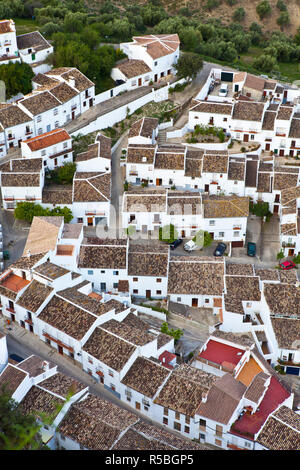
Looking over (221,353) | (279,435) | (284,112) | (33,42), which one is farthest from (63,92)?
(279,435)

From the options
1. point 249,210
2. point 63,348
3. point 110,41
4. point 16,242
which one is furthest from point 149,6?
point 63,348

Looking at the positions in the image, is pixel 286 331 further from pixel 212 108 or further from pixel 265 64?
pixel 265 64

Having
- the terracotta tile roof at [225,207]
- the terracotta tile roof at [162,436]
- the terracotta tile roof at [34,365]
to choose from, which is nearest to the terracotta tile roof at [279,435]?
the terracotta tile roof at [162,436]

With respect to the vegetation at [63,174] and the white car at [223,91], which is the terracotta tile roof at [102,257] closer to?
the vegetation at [63,174]
